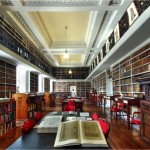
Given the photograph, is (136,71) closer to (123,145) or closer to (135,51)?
(135,51)

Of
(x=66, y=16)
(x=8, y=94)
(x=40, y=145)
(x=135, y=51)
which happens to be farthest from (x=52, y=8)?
(x=40, y=145)

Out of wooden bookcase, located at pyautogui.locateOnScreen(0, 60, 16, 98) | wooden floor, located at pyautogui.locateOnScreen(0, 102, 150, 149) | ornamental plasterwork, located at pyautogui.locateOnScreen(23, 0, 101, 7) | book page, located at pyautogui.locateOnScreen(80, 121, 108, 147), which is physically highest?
ornamental plasterwork, located at pyautogui.locateOnScreen(23, 0, 101, 7)

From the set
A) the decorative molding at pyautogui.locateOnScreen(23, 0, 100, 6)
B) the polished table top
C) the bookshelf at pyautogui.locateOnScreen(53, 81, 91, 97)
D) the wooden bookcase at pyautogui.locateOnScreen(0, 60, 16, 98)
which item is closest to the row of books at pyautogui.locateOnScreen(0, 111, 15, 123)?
the wooden bookcase at pyautogui.locateOnScreen(0, 60, 16, 98)

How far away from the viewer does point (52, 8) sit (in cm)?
457

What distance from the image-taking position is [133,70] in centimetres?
573

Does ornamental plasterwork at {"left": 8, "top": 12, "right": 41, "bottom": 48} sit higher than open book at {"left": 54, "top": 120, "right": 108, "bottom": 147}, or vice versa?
ornamental plasterwork at {"left": 8, "top": 12, "right": 41, "bottom": 48}

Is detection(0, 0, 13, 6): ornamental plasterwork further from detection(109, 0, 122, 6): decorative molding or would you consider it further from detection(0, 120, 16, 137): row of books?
detection(0, 120, 16, 137): row of books

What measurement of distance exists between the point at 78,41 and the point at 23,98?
419 centimetres

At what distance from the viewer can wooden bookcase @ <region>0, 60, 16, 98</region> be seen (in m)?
5.86

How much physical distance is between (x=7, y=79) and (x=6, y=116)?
1.99m

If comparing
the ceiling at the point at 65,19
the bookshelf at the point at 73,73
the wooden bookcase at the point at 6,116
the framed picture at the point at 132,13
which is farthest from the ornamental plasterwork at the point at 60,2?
the bookshelf at the point at 73,73

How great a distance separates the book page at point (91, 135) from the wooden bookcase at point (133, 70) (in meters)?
3.47

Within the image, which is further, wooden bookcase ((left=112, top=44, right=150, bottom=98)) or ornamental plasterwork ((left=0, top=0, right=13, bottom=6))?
wooden bookcase ((left=112, top=44, right=150, bottom=98))

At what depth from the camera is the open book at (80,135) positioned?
3.46ft
